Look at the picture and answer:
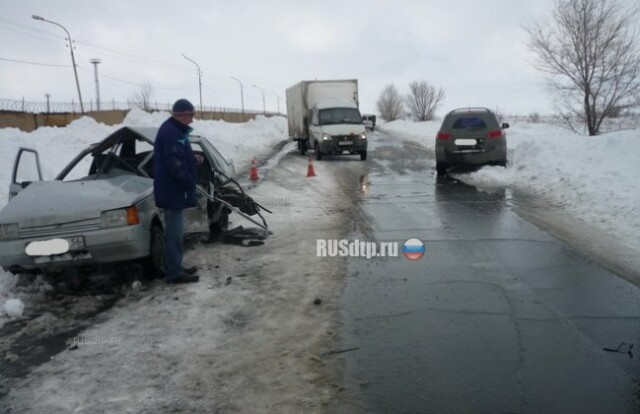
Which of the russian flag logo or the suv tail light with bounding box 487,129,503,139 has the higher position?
the suv tail light with bounding box 487,129,503,139

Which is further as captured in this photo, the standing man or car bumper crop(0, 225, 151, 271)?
the standing man

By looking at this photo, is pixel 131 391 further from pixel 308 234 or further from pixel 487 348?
pixel 308 234

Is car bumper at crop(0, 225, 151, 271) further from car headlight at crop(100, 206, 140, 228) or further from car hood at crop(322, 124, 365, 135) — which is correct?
car hood at crop(322, 124, 365, 135)

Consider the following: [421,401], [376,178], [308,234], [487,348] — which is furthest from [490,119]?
[421,401]

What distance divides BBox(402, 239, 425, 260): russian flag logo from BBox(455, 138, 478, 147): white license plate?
781 centimetres

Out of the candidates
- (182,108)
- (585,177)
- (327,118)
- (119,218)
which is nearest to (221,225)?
(119,218)

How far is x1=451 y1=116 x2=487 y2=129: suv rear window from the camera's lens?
14.2 m

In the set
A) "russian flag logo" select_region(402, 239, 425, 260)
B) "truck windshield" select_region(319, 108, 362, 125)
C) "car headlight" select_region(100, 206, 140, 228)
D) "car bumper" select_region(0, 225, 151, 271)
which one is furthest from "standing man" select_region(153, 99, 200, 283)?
"truck windshield" select_region(319, 108, 362, 125)

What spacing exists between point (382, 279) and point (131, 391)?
300cm

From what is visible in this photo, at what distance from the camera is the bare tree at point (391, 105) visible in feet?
388

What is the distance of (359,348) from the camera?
386 cm

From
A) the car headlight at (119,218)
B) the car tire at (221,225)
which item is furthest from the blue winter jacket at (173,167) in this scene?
the car tire at (221,225)

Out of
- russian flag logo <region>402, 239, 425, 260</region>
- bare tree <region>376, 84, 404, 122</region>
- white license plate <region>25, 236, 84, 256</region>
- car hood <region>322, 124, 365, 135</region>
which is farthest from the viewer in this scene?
bare tree <region>376, 84, 404, 122</region>

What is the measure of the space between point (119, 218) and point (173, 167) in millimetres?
765
